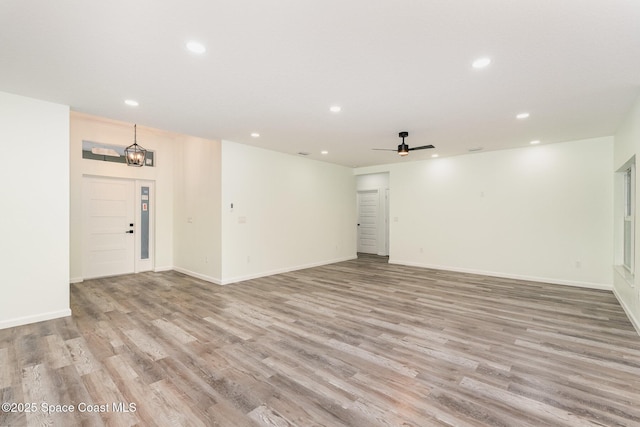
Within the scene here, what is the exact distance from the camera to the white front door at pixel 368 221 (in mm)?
9914

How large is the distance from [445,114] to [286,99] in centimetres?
218

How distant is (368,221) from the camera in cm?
1010

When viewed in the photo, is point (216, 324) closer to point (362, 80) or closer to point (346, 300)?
point (346, 300)

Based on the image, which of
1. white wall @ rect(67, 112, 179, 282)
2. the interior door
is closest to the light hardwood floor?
the interior door

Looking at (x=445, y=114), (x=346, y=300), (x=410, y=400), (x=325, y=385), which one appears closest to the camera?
(x=410, y=400)

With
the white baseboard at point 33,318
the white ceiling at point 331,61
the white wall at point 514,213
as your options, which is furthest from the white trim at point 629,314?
the white baseboard at point 33,318

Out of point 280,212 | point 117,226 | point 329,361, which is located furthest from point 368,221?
point 329,361

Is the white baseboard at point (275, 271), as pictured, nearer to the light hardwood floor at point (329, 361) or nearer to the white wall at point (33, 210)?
the light hardwood floor at point (329, 361)

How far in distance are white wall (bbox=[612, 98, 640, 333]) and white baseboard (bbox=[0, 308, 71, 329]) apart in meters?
6.98

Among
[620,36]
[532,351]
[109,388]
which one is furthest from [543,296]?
[109,388]

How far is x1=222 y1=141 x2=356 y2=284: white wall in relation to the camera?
5766 millimetres

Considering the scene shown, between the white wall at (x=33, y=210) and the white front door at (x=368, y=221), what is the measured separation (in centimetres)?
795

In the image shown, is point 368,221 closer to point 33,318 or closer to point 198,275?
point 198,275

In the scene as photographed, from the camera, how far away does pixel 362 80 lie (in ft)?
9.87
